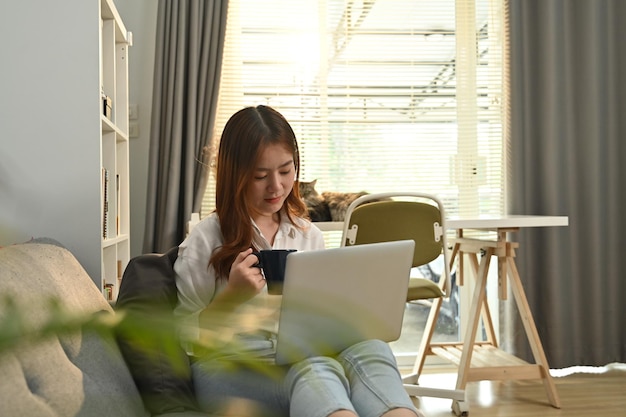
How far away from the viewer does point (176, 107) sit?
3.51m

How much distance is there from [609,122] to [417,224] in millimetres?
1557

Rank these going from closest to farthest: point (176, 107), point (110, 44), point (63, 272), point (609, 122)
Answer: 1. point (63, 272)
2. point (110, 44)
3. point (176, 107)
4. point (609, 122)

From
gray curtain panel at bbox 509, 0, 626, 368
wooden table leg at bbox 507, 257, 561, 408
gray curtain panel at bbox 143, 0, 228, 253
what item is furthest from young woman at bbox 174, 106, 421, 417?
gray curtain panel at bbox 509, 0, 626, 368

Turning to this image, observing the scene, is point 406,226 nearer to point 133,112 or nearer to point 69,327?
point 133,112

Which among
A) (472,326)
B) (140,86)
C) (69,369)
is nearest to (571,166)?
(472,326)

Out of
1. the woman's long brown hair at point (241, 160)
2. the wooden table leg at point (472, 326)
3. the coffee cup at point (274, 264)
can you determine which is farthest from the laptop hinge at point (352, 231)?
the coffee cup at point (274, 264)

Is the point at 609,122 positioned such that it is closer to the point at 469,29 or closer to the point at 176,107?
the point at 469,29

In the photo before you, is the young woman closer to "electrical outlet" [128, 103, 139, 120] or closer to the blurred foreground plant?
the blurred foreground plant

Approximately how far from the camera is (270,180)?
1.77 m

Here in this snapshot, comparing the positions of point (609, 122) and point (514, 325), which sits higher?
point (609, 122)

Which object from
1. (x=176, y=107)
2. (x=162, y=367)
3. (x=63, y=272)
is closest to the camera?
(x=162, y=367)

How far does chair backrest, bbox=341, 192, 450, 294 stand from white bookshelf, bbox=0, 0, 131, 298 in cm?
108

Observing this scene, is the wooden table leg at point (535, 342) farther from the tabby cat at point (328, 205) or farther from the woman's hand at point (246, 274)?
the woman's hand at point (246, 274)

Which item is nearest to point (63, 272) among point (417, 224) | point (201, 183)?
point (417, 224)
